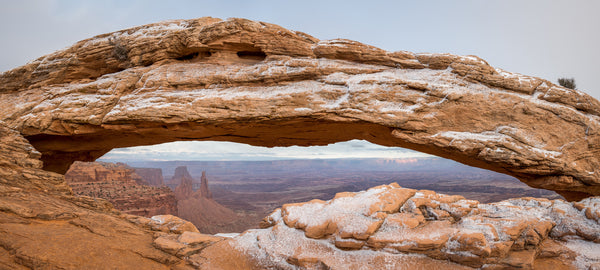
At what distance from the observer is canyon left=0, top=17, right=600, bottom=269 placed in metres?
6.57

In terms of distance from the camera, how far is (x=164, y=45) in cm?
1006

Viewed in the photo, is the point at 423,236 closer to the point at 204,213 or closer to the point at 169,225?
the point at 169,225

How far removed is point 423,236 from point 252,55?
334 inches

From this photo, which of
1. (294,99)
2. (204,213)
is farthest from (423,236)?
(204,213)

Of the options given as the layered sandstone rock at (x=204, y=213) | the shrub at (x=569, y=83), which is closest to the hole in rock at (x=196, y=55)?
the shrub at (x=569, y=83)

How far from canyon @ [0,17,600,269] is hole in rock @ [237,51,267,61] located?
0.18 feet

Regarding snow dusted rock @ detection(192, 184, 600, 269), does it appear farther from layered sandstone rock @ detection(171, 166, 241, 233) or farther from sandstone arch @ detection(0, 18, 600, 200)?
layered sandstone rock @ detection(171, 166, 241, 233)

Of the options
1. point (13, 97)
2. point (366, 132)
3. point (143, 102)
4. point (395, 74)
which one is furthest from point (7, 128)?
point (395, 74)

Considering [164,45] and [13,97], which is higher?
[164,45]

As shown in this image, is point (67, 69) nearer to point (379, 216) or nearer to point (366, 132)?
point (366, 132)

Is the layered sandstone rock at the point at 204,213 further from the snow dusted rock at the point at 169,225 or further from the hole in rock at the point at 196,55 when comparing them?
the hole in rock at the point at 196,55

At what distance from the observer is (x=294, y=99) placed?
8781mm

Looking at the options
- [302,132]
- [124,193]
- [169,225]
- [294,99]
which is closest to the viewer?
[294,99]

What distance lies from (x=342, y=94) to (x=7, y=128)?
454 inches
